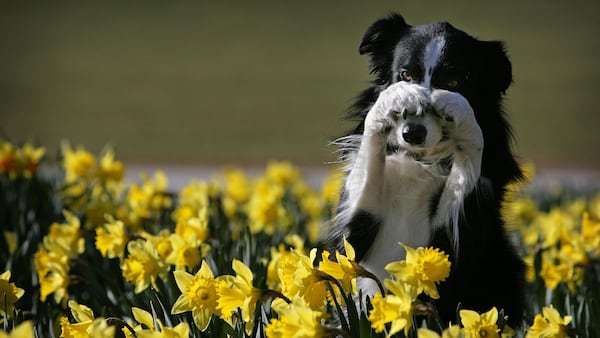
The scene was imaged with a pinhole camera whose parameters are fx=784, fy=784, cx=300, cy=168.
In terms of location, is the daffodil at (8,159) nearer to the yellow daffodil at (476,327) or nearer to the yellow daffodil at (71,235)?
the yellow daffodil at (71,235)

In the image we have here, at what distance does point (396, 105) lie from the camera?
224 centimetres

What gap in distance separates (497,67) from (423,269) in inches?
44.7

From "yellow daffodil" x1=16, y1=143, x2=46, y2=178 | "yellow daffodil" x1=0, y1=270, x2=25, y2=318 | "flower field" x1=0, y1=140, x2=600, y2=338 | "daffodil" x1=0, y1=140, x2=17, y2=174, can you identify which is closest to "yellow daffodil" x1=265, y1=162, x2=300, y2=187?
"flower field" x1=0, y1=140, x2=600, y2=338

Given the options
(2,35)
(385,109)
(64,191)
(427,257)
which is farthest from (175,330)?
(2,35)

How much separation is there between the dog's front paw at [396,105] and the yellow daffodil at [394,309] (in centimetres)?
65

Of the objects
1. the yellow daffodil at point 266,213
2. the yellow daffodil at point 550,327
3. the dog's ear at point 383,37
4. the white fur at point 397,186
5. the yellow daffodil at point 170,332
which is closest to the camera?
the yellow daffodil at point 170,332

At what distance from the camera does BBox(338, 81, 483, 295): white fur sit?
2352 mm

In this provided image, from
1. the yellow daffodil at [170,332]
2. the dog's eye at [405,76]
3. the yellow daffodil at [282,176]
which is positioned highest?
the dog's eye at [405,76]

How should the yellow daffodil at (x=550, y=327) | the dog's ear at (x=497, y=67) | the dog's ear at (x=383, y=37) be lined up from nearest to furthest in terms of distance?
the yellow daffodil at (x=550, y=327), the dog's ear at (x=497, y=67), the dog's ear at (x=383, y=37)

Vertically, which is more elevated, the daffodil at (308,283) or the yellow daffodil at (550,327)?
the daffodil at (308,283)

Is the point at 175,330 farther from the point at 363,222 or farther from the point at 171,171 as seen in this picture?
the point at 171,171

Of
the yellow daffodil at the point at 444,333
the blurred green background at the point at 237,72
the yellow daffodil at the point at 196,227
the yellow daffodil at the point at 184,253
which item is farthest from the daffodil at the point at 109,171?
the blurred green background at the point at 237,72

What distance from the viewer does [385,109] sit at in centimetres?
229

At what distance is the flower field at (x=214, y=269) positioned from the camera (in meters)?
1.82
